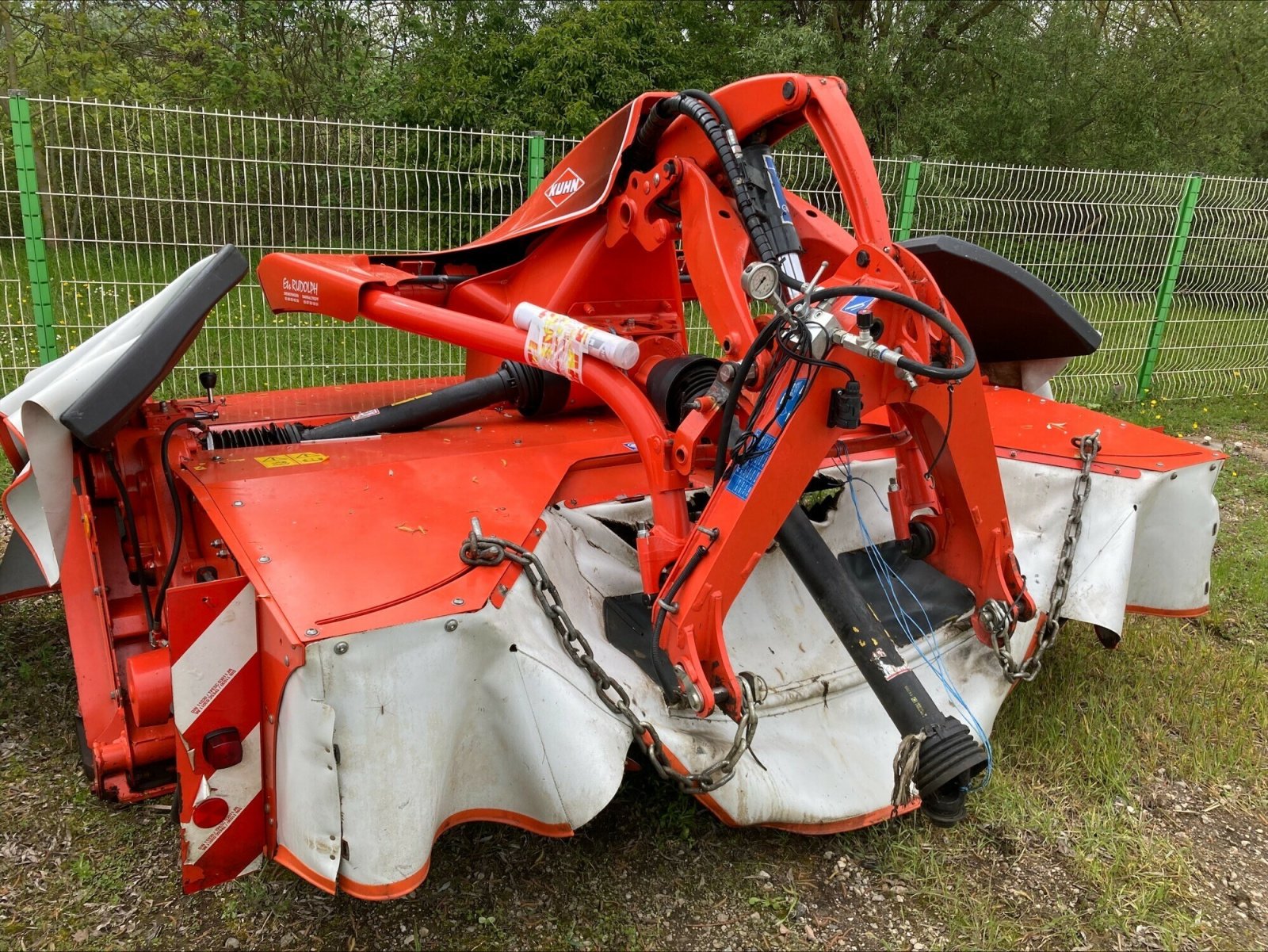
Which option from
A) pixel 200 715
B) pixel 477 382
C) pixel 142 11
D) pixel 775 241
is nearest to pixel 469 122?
pixel 142 11

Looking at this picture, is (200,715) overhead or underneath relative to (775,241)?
underneath

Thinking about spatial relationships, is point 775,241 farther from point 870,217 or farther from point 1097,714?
point 1097,714

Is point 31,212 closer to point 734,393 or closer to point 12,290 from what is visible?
point 12,290

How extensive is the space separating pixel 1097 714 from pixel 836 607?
1436 mm

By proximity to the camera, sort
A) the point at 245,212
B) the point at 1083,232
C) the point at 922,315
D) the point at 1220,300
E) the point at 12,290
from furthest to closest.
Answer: the point at 1220,300
the point at 1083,232
the point at 245,212
the point at 12,290
the point at 922,315

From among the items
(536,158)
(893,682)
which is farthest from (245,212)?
(893,682)

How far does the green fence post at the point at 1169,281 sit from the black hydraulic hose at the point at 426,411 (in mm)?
6815

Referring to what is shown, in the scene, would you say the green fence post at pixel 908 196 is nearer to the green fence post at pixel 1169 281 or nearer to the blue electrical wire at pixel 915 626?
the green fence post at pixel 1169 281

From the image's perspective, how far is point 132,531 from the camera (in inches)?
99.1

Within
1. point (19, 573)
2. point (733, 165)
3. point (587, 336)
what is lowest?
point (19, 573)

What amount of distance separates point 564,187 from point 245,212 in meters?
3.33

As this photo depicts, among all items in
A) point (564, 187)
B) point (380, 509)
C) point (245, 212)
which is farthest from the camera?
point (245, 212)

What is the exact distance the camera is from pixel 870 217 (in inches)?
97.3

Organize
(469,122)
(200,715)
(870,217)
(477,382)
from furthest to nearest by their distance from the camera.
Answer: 1. (469,122)
2. (477,382)
3. (870,217)
4. (200,715)
